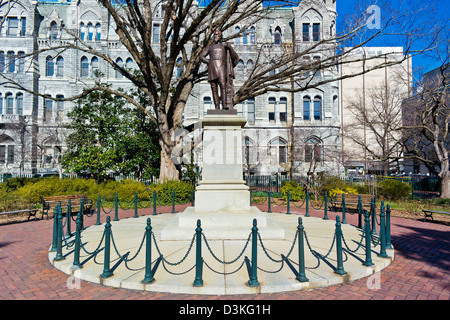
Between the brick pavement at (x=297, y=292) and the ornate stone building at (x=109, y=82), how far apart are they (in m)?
25.1

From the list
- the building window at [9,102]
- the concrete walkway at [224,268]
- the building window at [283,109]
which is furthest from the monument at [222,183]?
the building window at [9,102]

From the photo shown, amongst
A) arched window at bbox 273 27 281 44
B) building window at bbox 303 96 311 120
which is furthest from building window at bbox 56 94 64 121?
building window at bbox 303 96 311 120

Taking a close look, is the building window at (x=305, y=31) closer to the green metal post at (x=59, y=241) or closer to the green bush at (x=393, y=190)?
the green bush at (x=393, y=190)

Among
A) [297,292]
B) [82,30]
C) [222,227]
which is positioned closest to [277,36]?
[82,30]

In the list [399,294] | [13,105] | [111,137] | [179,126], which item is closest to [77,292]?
[399,294]

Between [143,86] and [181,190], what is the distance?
23.6 ft

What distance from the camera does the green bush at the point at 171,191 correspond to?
624 inches

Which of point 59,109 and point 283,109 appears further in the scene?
point 283,109

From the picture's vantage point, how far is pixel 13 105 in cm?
3238

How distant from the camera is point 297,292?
4.55 metres

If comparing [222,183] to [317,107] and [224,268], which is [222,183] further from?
[317,107]

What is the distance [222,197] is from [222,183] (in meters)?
0.41

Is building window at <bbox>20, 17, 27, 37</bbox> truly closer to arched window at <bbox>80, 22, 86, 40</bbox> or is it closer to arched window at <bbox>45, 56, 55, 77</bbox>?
arched window at <bbox>45, 56, 55, 77</bbox>

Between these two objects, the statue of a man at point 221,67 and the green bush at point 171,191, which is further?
the green bush at point 171,191
